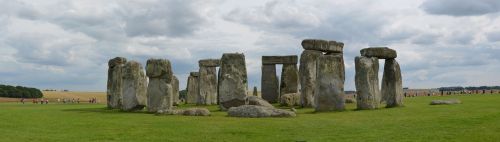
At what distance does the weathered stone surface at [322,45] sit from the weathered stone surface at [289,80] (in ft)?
A: 22.7

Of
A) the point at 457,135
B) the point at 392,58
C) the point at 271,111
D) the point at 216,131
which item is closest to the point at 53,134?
the point at 216,131

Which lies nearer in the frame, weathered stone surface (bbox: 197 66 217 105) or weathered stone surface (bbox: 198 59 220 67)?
weathered stone surface (bbox: 197 66 217 105)

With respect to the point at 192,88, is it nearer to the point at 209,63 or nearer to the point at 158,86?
the point at 209,63

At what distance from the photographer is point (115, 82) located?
3103 centimetres

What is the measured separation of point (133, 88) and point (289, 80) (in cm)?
1293

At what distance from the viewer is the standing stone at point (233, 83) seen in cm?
2778

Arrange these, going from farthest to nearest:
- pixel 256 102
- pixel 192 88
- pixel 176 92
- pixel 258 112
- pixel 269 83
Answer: pixel 192 88
pixel 176 92
pixel 269 83
pixel 256 102
pixel 258 112

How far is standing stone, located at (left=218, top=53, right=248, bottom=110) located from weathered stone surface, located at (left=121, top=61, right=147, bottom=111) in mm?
3807

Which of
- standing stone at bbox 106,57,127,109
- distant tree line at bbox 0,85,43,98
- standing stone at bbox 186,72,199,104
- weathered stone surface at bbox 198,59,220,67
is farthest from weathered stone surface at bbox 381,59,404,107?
distant tree line at bbox 0,85,43,98

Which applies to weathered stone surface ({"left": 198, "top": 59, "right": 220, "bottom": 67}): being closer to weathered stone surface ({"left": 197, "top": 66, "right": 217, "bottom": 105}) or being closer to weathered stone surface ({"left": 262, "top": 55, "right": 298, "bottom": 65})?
weathered stone surface ({"left": 197, "top": 66, "right": 217, "bottom": 105})

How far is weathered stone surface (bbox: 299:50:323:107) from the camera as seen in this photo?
30.7 metres

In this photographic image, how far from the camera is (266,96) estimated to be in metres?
39.5

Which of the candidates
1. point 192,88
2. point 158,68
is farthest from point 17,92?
point 158,68

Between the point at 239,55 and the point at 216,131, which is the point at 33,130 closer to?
the point at 216,131
